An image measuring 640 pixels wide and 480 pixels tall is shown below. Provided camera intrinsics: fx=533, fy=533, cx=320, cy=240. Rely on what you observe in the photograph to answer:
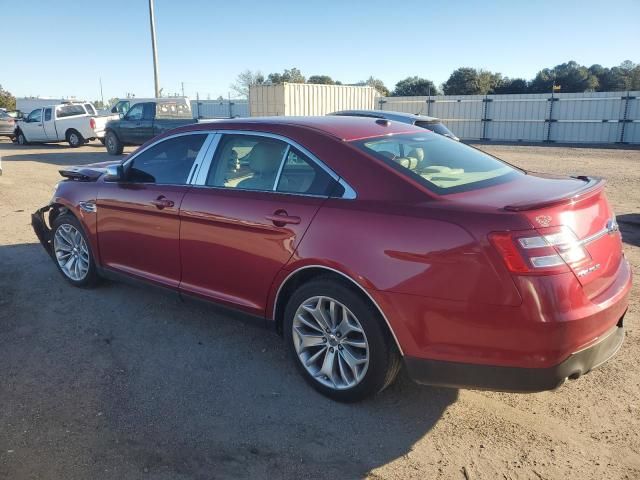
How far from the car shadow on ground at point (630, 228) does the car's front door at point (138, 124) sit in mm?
13593

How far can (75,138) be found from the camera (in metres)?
20.8

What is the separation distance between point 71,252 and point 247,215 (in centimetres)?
269

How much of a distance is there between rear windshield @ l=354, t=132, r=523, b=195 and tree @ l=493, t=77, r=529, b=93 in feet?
166

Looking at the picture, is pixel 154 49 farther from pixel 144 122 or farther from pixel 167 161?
pixel 167 161

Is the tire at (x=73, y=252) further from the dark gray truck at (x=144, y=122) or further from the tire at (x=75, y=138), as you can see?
the tire at (x=75, y=138)

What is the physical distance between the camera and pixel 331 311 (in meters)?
3.18

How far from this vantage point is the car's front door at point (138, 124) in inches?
660

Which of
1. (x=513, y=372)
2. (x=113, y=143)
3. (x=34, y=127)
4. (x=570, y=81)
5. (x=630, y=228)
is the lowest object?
(x=630, y=228)

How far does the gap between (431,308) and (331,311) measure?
69cm

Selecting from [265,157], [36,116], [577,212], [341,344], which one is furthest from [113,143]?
[577,212]

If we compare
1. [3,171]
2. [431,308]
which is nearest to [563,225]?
[431,308]

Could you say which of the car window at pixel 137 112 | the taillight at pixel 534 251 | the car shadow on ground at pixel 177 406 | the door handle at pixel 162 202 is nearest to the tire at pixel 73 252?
the car shadow on ground at pixel 177 406

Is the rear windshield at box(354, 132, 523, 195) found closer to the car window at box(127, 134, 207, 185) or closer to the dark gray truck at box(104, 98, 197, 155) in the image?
the car window at box(127, 134, 207, 185)

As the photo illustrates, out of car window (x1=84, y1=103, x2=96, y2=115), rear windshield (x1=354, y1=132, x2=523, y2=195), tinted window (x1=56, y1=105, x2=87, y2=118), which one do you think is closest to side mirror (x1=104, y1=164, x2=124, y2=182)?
rear windshield (x1=354, y1=132, x2=523, y2=195)
